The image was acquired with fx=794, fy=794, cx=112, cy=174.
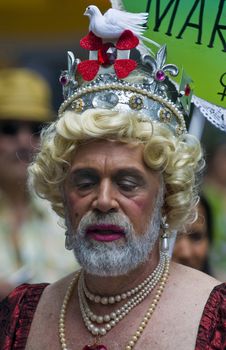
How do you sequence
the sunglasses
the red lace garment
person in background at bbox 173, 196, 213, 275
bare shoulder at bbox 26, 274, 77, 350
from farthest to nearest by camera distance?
1. the sunglasses
2. person in background at bbox 173, 196, 213, 275
3. bare shoulder at bbox 26, 274, 77, 350
4. the red lace garment

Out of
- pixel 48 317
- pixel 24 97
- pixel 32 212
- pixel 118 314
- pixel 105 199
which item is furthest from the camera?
pixel 24 97

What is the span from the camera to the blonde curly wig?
2053 mm

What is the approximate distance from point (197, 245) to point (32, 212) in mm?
786

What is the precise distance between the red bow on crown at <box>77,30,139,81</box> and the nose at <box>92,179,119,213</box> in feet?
1.01

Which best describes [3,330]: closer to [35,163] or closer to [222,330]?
[35,163]

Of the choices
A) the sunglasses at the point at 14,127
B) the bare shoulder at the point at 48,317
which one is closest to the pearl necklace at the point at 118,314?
the bare shoulder at the point at 48,317

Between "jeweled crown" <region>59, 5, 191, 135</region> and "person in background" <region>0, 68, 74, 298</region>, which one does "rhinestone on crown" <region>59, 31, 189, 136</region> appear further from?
"person in background" <region>0, 68, 74, 298</region>

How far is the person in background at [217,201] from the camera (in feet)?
11.3

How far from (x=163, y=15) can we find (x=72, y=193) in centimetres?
67

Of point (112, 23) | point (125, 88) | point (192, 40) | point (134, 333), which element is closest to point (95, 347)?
point (134, 333)

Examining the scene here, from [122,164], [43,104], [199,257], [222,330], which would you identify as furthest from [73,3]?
[222,330]

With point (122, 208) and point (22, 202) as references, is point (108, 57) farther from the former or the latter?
point (22, 202)

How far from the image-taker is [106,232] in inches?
79.8

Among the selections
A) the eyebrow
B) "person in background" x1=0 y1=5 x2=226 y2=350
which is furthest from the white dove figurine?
the eyebrow
